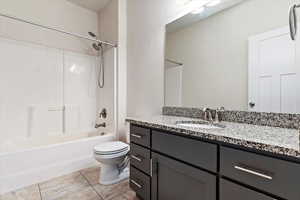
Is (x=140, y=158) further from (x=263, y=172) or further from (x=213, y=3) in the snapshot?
(x=213, y=3)

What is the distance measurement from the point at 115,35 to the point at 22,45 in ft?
4.35

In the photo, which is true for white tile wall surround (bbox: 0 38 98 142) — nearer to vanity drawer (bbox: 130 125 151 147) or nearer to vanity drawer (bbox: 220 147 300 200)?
vanity drawer (bbox: 130 125 151 147)

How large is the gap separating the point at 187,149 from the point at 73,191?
1389 millimetres

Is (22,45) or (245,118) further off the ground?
(22,45)

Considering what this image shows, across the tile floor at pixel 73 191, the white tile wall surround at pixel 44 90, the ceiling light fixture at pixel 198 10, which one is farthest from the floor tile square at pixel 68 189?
the ceiling light fixture at pixel 198 10

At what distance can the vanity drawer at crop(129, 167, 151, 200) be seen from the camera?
133 cm

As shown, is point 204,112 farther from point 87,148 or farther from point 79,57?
point 79,57

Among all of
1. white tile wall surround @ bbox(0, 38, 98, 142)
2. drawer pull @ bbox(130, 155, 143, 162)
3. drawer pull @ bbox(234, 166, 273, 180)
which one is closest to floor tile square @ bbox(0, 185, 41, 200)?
white tile wall surround @ bbox(0, 38, 98, 142)

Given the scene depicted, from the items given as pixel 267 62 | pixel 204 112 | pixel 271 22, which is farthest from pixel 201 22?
pixel 204 112

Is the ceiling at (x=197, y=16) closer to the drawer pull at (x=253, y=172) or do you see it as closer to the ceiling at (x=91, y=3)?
the drawer pull at (x=253, y=172)

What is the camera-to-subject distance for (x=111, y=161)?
1781 mm

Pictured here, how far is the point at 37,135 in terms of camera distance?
245 cm

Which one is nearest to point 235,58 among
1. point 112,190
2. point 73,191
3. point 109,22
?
point 112,190

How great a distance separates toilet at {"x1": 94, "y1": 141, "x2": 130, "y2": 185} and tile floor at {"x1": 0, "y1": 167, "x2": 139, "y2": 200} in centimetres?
8
